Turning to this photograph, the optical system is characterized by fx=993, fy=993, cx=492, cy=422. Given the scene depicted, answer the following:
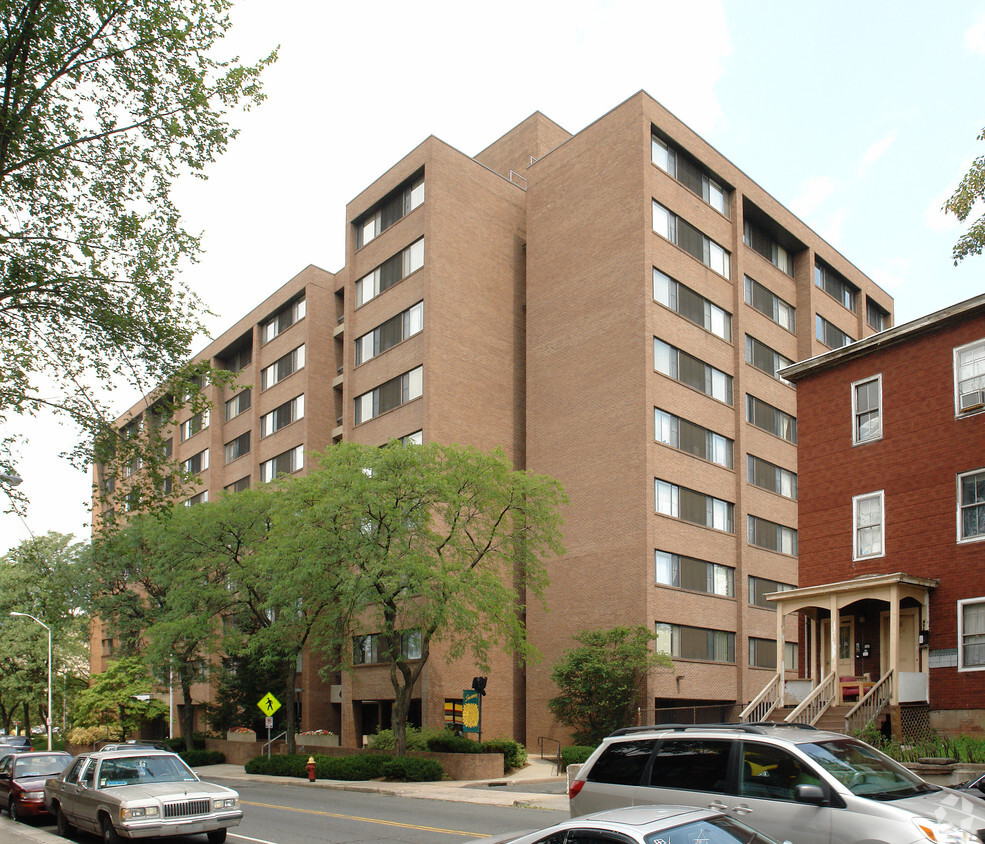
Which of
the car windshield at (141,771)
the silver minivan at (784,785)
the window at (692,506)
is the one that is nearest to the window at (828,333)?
the window at (692,506)

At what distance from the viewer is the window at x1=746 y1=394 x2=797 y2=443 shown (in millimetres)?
47875

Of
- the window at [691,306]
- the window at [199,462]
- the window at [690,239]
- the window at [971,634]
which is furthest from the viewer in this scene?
the window at [199,462]

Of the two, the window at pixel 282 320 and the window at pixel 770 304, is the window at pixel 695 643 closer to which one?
the window at pixel 770 304

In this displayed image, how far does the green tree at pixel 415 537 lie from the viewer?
3206 cm

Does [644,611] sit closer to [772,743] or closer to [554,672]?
[554,672]

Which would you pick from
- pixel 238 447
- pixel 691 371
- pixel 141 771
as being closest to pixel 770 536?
pixel 691 371

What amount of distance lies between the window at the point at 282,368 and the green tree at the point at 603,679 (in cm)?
2700

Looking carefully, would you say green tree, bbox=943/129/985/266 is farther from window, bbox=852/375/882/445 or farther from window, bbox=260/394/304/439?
window, bbox=260/394/304/439

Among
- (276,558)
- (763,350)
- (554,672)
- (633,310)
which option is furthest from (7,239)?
(763,350)

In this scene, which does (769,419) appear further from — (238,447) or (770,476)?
(238,447)

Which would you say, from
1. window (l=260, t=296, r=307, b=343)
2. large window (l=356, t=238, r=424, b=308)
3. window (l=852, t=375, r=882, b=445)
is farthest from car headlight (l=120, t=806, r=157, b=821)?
window (l=260, t=296, r=307, b=343)

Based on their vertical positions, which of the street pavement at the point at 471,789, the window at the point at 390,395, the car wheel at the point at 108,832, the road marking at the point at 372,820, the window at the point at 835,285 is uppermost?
the window at the point at 835,285

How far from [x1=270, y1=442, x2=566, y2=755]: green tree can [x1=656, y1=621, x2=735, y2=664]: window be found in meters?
7.25

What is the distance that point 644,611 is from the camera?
38.5 metres
